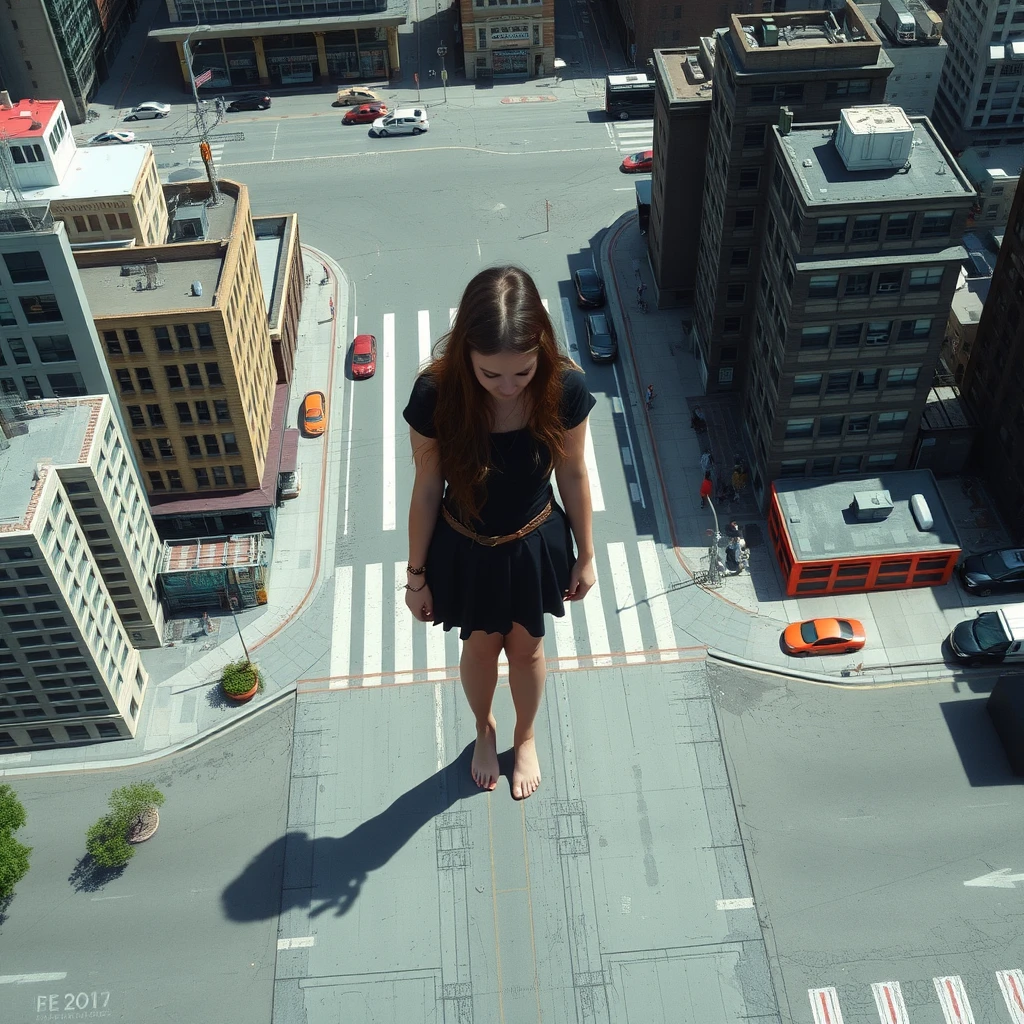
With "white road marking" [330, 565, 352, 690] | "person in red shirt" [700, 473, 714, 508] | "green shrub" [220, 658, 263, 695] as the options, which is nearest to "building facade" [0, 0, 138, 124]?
"white road marking" [330, 565, 352, 690]

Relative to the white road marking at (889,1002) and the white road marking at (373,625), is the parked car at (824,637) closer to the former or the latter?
the white road marking at (889,1002)

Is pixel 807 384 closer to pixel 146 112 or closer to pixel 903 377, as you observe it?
pixel 903 377

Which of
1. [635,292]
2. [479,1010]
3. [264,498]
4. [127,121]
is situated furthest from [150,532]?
[127,121]

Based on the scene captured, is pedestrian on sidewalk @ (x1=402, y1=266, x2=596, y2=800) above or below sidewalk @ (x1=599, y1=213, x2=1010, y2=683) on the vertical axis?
above

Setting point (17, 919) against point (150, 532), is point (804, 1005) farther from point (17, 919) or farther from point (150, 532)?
point (150, 532)

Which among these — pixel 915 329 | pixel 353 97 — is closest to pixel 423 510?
pixel 915 329

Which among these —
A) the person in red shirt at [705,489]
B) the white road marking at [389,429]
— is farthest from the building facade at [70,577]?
the person in red shirt at [705,489]

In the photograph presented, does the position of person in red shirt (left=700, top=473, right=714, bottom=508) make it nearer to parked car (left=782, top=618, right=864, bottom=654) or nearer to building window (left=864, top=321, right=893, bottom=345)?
parked car (left=782, top=618, right=864, bottom=654)
